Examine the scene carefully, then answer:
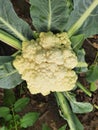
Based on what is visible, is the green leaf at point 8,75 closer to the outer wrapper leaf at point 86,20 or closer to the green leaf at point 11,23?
the green leaf at point 11,23

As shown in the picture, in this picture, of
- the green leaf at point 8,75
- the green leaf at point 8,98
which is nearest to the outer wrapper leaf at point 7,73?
the green leaf at point 8,75

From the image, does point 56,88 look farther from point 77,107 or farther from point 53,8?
point 53,8

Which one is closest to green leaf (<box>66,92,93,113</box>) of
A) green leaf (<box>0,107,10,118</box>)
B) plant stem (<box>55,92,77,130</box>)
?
plant stem (<box>55,92,77,130</box>)

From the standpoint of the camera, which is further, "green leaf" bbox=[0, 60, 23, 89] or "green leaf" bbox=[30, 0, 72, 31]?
"green leaf" bbox=[0, 60, 23, 89]

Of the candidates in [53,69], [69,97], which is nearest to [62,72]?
[53,69]

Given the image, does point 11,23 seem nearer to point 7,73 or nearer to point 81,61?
point 7,73

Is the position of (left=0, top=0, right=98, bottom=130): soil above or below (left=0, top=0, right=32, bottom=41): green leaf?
below

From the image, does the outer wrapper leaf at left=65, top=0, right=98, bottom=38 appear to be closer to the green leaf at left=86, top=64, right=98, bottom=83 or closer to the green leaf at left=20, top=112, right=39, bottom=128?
the green leaf at left=86, top=64, right=98, bottom=83

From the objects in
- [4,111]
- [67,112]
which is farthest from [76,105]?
[4,111]
